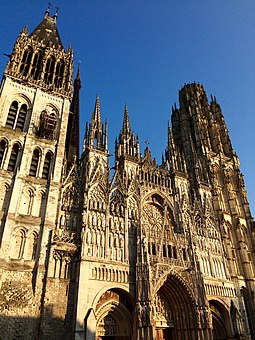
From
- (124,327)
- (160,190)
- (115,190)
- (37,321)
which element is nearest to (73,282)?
(37,321)

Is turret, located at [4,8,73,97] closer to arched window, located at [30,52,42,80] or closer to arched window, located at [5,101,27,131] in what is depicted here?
arched window, located at [30,52,42,80]

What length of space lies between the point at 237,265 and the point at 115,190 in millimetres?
16550

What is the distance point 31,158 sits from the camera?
902 inches

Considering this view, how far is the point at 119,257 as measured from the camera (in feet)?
72.1

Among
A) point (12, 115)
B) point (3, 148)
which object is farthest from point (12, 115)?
point (3, 148)

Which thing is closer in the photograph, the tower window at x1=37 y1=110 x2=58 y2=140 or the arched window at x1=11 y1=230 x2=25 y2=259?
the arched window at x1=11 y1=230 x2=25 y2=259

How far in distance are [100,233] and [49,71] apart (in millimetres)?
17967

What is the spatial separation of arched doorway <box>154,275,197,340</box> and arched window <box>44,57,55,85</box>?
22183 mm

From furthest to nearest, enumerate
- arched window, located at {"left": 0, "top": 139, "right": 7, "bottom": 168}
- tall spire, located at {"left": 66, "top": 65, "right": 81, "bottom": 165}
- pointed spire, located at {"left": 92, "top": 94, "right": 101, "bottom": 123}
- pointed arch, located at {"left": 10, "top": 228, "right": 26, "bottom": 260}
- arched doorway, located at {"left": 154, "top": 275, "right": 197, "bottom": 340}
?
tall spire, located at {"left": 66, "top": 65, "right": 81, "bottom": 165}, pointed spire, located at {"left": 92, "top": 94, "right": 101, "bottom": 123}, arched doorway, located at {"left": 154, "top": 275, "right": 197, "bottom": 340}, arched window, located at {"left": 0, "top": 139, "right": 7, "bottom": 168}, pointed arch, located at {"left": 10, "top": 228, "right": 26, "bottom": 260}

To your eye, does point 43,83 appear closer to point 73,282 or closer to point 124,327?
point 73,282

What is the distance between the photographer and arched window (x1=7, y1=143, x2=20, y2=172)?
71.8 ft

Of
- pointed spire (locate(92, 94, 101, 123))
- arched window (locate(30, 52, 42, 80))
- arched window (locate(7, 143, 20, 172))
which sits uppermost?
arched window (locate(30, 52, 42, 80))

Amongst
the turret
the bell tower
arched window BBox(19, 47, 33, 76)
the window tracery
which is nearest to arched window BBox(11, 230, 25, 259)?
the bell tower

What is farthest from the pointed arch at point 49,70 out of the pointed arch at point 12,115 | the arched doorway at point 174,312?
the arched doorway at point 174,312
